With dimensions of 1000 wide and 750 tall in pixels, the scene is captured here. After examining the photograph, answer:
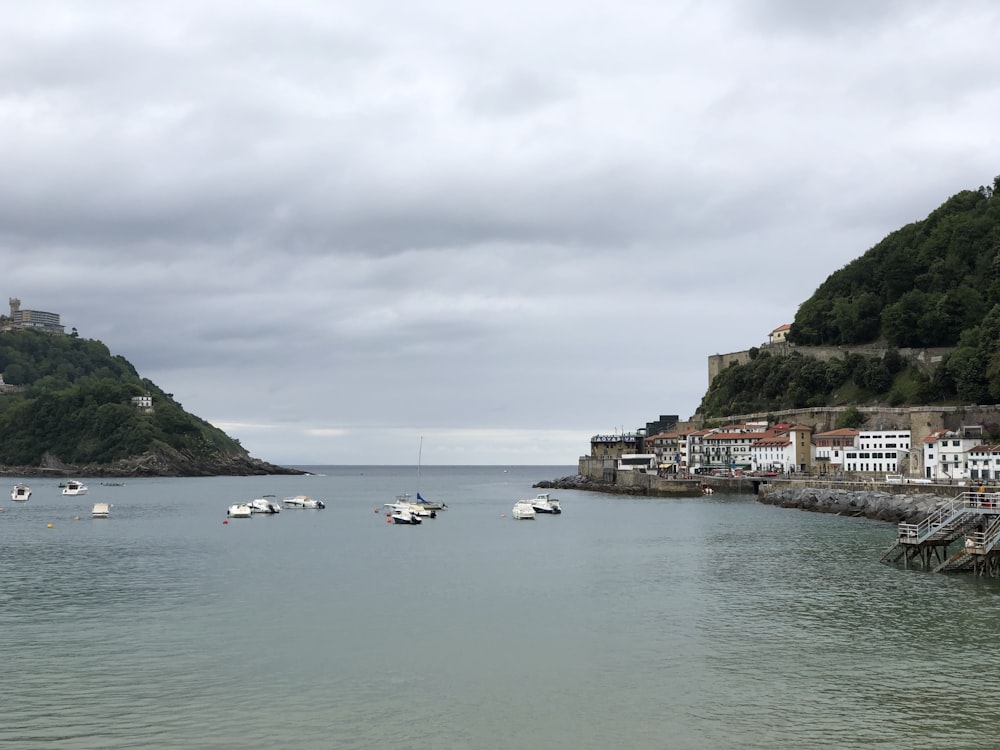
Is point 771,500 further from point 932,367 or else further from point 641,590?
point 641,590

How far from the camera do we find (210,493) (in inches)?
5664

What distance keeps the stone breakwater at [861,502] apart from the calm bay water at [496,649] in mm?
16438

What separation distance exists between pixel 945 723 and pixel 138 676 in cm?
2042

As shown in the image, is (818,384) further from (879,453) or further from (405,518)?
(405,518)

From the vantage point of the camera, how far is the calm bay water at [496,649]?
67.5 feet

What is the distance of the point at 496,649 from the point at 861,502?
63.6 metres

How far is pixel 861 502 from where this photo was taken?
82.7m

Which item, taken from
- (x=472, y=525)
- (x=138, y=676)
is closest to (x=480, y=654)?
(x=138, y=676)

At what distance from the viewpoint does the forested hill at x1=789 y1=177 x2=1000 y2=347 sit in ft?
419

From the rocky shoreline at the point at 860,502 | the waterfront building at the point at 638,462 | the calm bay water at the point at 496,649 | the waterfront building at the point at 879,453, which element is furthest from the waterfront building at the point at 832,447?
the calm bay water at the point at 496,649

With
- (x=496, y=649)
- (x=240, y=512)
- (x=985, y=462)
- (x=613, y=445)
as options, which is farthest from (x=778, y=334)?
(x=496, y=649)

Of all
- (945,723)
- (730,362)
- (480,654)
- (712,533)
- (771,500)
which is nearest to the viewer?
(945,723)

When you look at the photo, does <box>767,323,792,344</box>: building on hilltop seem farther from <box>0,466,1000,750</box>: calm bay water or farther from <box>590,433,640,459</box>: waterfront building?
<box>0,466,1000,750</box>: calm bay water

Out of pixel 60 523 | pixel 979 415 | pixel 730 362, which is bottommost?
pixel 60 523
